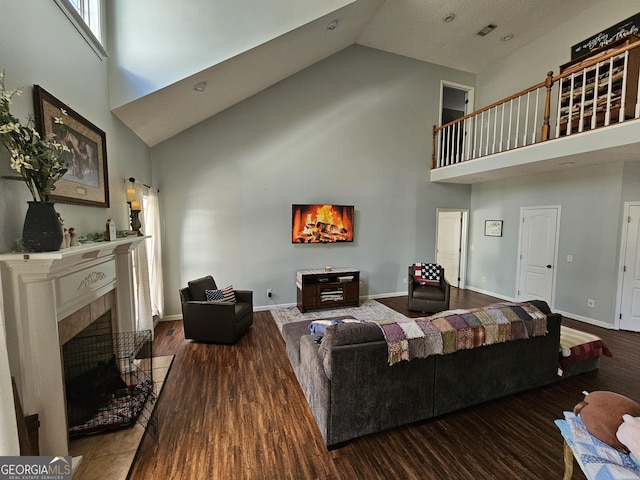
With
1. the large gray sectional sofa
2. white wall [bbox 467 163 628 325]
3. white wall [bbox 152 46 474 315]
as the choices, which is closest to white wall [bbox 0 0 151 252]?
white wall [bbox 152 46 474 315]

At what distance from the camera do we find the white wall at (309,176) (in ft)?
15.1

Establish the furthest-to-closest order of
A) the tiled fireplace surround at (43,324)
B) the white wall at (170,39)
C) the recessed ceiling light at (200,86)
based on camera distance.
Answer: the recessed ceiling light at (200,86), the white wall at (170,39), the tiled fireplace surround at (43,324)

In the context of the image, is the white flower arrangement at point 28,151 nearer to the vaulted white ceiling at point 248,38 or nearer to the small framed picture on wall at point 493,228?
the vaulted white ceiling at point 248,38

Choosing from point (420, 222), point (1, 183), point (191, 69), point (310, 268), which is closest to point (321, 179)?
point (310, 268)

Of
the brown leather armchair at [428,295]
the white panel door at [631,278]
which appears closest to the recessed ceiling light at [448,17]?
the white panel door at [631,278]

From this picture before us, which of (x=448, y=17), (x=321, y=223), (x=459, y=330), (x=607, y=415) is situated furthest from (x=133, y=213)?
(x=448, y=17)

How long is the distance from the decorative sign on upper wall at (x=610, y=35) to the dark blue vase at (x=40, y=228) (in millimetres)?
7034

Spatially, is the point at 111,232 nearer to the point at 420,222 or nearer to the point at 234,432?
the point at 234,432

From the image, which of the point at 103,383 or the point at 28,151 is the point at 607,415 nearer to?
the point at 28,151

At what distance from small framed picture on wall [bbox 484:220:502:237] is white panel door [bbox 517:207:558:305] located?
49 cm

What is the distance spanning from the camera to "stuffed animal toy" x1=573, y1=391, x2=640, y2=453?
134cm

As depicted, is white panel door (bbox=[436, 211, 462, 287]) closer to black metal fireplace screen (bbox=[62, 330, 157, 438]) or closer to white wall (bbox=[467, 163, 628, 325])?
white wall (bbox=[467, 163, 628, 325])

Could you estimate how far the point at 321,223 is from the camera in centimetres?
525

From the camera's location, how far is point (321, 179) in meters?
5.28
